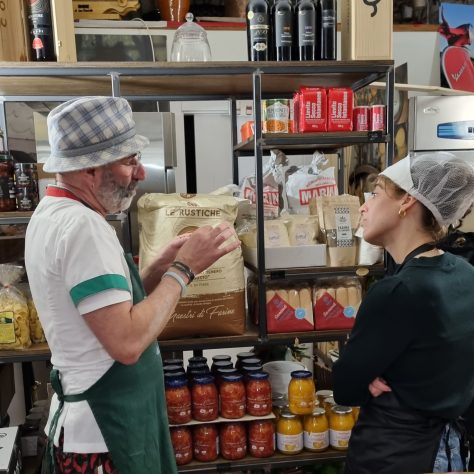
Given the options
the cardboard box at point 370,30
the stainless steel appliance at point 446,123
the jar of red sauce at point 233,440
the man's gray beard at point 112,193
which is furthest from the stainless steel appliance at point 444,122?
the man's gray beard at point 112,193

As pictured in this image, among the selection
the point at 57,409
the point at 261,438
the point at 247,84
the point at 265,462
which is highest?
the point at 247,84

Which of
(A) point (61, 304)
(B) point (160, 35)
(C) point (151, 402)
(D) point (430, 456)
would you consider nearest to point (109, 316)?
(A) point (61, 304)

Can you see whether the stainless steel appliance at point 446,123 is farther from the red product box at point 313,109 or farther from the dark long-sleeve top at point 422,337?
the dark long-sleeve top at point 422,337

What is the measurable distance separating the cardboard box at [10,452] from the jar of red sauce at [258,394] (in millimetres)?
991

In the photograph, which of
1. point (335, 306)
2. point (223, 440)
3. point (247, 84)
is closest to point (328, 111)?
point (247, 84)

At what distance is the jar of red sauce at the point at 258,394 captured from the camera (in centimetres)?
223

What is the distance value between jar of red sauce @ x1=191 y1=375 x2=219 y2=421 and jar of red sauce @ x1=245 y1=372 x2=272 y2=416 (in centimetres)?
15

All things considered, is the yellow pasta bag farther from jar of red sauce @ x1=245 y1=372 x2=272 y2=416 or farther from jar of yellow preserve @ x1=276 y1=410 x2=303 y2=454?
jar of yellow preserve @ x1=276 y1=410 x2=303 y2=454

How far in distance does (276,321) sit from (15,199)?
3.98 ft

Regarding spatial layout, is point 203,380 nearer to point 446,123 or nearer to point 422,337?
point 422,337

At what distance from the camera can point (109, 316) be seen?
45.6 inches

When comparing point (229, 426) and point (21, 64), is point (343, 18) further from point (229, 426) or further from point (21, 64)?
point (229, 426)

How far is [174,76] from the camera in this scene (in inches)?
83.7

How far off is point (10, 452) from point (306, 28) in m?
2.15
